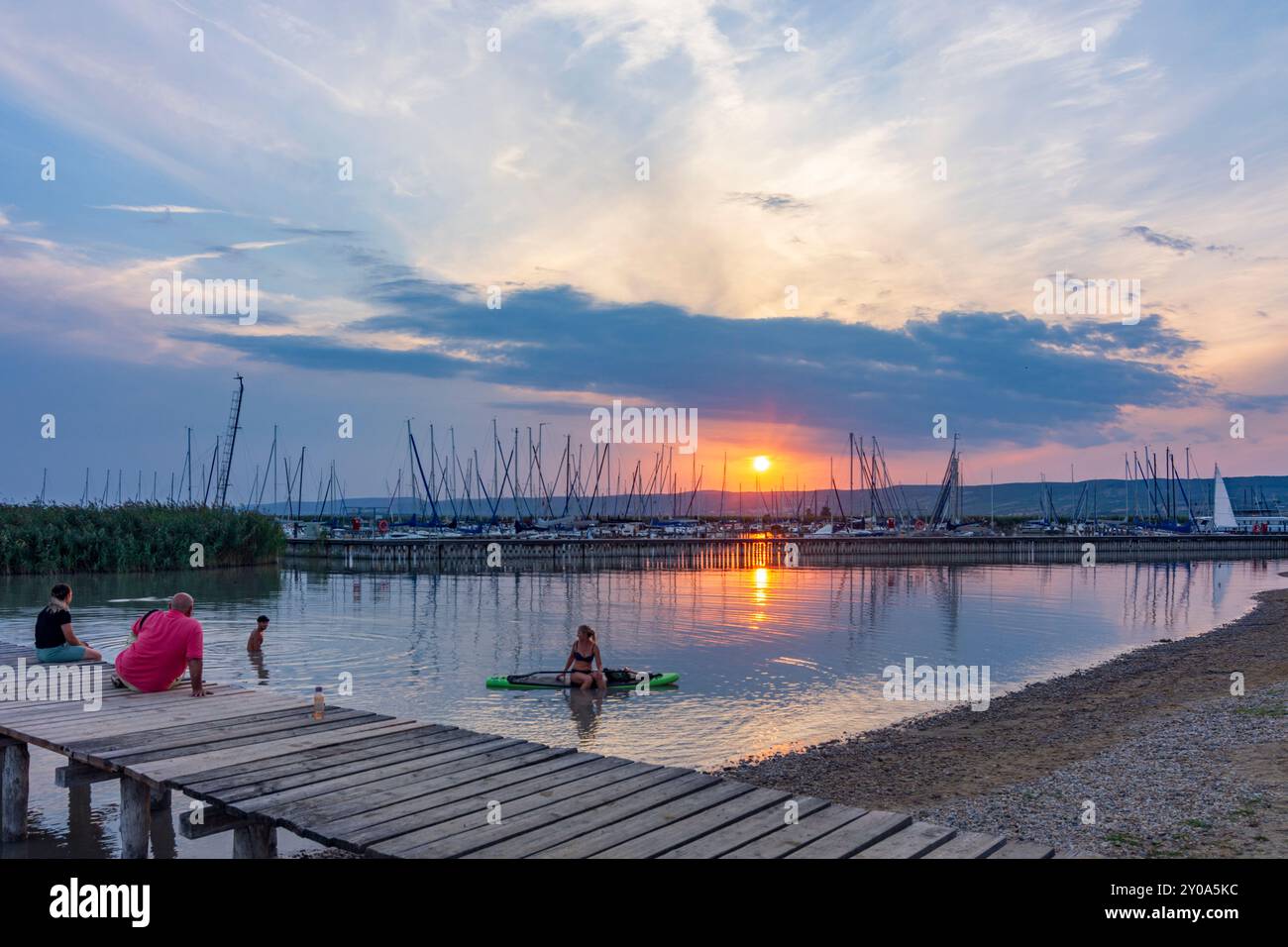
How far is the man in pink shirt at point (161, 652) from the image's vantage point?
11.4 m

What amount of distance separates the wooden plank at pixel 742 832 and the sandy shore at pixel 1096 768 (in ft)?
10.9

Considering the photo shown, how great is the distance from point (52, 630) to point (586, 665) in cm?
986

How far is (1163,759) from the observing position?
12.4 meters

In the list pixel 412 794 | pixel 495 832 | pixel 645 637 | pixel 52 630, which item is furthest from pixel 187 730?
pixel 645 637

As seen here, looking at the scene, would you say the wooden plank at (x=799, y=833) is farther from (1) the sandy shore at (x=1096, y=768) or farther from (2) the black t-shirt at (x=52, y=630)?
(2) the black t-shirt at (x=52, y=630)

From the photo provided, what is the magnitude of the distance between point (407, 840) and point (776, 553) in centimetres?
8603

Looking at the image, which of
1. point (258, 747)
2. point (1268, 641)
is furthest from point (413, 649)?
point (1268, 641)

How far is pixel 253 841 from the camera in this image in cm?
770

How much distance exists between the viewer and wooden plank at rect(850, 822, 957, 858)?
6207mm

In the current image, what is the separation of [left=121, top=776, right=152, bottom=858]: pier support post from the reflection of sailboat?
4534 cm

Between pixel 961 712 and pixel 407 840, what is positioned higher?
pixel 407 840

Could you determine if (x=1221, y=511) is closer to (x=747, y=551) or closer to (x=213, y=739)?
(x=747, y=551)
